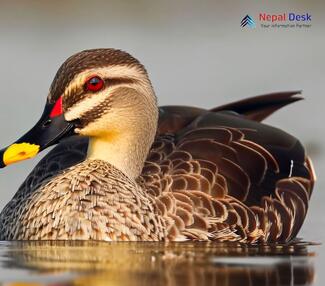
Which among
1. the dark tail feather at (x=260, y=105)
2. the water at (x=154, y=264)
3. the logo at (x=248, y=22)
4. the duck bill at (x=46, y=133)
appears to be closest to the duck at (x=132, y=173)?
the duck bill at (x=46, y=133)

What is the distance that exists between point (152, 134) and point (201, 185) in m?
0.67

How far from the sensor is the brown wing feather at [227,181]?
10.5 m

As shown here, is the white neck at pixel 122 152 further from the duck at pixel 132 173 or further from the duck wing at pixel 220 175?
the duck wing at pixel 220 175

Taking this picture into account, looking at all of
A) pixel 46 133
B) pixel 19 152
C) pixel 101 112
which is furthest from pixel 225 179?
pixel 19 152

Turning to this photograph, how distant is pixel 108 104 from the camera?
34.7 ft

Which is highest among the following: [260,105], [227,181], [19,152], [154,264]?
[260,105]

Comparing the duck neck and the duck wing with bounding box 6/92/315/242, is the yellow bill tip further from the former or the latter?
the duck neck

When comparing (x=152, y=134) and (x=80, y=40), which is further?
(x=80, y=40)

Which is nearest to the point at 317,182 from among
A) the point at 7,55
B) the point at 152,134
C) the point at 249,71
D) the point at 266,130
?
the point at 266,130

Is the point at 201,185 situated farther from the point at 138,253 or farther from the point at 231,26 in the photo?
the point at 231,26

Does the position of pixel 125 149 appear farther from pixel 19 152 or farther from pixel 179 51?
pixel 179 51

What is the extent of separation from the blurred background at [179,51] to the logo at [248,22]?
76 millimetres

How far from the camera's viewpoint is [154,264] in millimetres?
8781

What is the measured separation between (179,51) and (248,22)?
5.12ft
